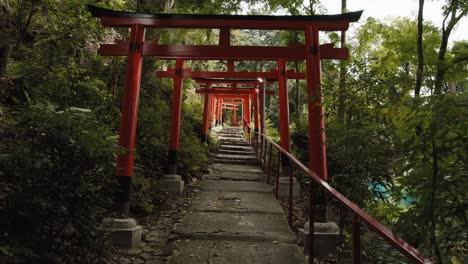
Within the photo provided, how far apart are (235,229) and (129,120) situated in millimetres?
2248

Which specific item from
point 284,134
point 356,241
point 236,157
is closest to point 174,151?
point 284,134

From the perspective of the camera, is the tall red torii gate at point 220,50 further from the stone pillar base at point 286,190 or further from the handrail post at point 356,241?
the stone pillar base at point 286,190

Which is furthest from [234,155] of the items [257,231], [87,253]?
[87,253]

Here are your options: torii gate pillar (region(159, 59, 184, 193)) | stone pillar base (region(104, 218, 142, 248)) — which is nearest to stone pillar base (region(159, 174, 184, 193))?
torii gate pillar (region(159, 59, 184, 193))

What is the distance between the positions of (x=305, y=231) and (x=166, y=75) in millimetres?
5713

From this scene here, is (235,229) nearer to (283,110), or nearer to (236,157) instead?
(283,110)

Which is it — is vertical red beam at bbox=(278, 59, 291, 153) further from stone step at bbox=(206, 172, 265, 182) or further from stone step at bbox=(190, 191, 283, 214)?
stone step at bbox=(206, 172, 265, 182)

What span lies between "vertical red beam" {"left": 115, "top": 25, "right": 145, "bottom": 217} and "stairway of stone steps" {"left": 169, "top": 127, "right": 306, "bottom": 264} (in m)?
0.95

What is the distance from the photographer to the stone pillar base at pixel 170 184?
262 inches

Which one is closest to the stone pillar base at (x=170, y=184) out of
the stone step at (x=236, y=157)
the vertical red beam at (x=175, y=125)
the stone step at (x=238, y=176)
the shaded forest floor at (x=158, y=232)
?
the shaded forest floor at (x=158, y=232)

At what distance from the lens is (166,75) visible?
820 cm

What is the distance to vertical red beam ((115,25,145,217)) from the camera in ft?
14.2

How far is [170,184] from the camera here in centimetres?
672

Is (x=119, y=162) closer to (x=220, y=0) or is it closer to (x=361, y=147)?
(x=361, y=147)
